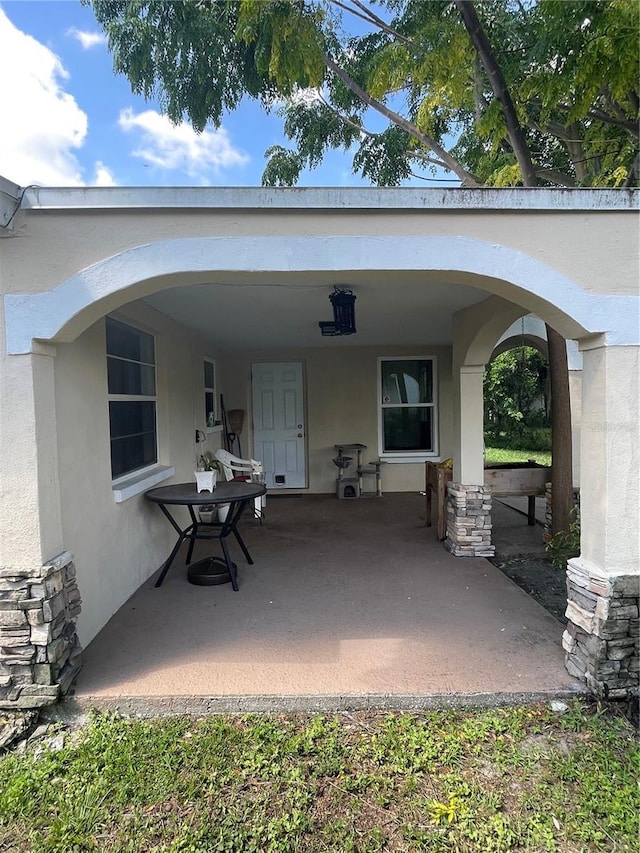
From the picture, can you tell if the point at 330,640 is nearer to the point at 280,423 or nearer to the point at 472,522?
the point at 472,522

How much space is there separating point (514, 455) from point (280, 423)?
25.5ft

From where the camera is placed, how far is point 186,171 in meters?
6.77

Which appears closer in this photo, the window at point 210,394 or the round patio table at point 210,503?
the round patio table at point 210,503

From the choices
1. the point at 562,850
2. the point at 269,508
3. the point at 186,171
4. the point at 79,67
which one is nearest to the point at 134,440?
the point at 269,508

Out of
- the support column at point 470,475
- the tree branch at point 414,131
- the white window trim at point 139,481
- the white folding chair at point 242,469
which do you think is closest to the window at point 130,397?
the white window trim at point 139,481

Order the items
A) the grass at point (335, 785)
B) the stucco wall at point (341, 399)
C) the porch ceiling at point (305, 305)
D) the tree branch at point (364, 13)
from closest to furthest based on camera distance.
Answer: the grass at point (335, 785) < the porch ceiling at point (305, 305) < the tree branch at point (364, 13) < the stucco wall at point (341, 399)

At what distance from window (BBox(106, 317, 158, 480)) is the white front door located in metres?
3.03

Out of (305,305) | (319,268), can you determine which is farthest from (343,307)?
(319,268)

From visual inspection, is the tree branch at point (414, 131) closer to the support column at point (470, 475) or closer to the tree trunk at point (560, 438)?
the tree trunk at point (560, 438)

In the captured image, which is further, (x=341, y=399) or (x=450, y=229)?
(x=341, y=399)

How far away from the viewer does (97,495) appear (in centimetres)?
289

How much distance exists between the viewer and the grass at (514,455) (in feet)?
36.9

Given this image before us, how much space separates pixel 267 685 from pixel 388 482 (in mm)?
5033

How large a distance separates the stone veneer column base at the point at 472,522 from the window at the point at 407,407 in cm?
296
